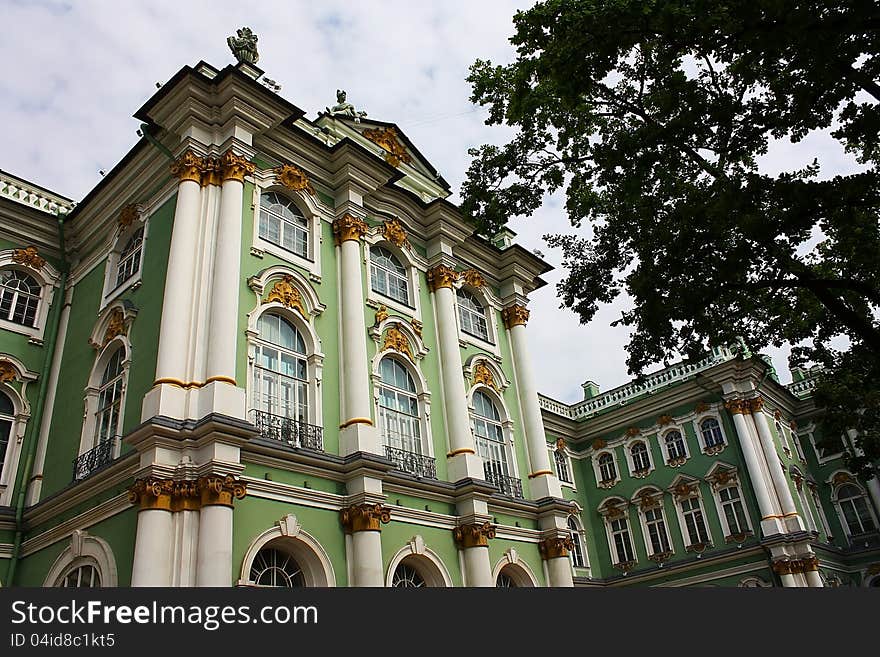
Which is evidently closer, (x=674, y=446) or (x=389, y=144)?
(x=389, y=144)

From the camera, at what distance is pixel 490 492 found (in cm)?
1681

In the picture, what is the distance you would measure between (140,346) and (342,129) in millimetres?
8843

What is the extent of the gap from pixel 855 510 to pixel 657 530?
8.41m

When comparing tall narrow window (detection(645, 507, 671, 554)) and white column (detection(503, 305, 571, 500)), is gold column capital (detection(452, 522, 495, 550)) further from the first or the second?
tall narrow window (detection(645, 507, 671, 554))

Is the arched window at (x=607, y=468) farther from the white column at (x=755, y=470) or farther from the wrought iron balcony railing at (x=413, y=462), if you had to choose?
the wrought iron balcony railing at (x=413, y=462)

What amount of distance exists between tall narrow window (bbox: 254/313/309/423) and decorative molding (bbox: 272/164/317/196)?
11.4 ft

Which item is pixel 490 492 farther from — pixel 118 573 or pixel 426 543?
pixel 118 573

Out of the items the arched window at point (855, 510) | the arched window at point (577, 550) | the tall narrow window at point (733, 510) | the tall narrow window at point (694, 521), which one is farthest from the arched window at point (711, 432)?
the arched window at point (577, 550)

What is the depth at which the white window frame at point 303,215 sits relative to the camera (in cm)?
1559

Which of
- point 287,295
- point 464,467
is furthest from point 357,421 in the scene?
point 464,467

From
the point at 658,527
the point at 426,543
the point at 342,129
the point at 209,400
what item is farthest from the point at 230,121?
the point at 658,527

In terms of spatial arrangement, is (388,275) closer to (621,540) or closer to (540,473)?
(540,473)

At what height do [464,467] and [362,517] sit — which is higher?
[464,467]

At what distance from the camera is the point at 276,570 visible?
41.9 feet
